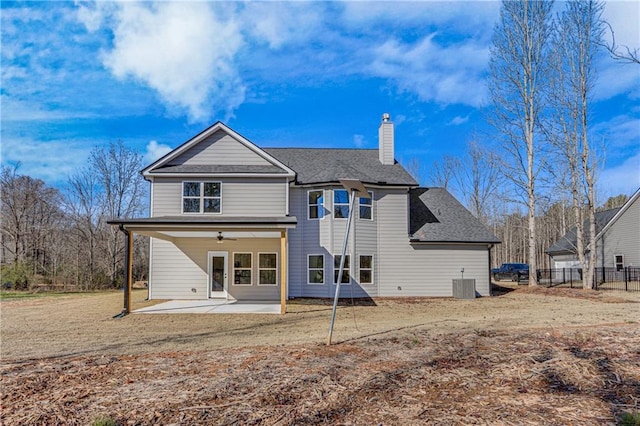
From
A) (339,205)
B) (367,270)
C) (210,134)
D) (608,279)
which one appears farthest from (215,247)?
(608,279)

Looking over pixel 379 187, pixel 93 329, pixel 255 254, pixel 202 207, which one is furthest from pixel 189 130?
pixel 93 329

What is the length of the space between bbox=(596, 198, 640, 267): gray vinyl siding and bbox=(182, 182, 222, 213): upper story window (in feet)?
81.4

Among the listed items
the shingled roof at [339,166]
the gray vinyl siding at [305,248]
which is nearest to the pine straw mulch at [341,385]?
the gray vinyl siding at [305,248]

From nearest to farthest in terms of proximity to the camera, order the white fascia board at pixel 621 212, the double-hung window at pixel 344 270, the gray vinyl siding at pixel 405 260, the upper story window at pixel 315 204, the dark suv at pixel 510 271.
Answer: the double-hung window at pixel 344 270 < the upper story window at pixel 315 204 < the gray vinyl siding at pixel 405 260 < the white fascia board at pixel 621 212 < the dark suv at pixel 510 271

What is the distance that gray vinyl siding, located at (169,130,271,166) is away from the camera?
16688 millimetres

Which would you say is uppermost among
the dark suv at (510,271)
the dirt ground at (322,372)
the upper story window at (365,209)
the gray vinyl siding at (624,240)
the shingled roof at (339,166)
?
the shingled roof at (339,166)

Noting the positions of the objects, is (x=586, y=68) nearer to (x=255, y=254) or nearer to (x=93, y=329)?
(x=255, y=254)

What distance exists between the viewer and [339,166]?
1778 cm

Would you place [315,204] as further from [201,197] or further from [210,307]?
[210,307]

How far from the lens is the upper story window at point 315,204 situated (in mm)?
17188

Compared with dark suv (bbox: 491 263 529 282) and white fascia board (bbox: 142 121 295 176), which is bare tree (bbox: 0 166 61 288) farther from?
Answer: dark suv (bbox: 491 263 529 282)

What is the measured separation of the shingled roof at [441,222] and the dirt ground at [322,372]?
24.8ft

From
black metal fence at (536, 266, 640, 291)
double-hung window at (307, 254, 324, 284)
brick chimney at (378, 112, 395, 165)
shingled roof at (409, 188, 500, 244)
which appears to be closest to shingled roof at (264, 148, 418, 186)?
brick chimney at (378, 112, 395, 165)

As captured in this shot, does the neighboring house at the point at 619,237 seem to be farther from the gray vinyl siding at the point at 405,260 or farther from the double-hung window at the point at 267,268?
the double-hung window at the point at 267,268
